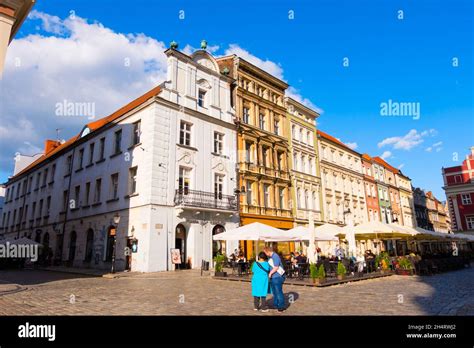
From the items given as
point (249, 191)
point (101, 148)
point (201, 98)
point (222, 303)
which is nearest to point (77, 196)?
point (101, 148)

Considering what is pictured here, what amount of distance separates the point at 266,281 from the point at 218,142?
19.7 meters

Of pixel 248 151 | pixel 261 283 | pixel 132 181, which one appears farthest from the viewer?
pixel 248 151

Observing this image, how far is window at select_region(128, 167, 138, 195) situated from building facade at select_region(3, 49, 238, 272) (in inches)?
2.9

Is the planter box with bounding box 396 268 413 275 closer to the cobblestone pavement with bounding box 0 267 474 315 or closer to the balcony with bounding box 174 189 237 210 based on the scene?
the cobblestone pavement with bounding box 0 267 474 315

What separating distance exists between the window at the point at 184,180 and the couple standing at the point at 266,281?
1533cm

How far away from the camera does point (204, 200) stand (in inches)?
938

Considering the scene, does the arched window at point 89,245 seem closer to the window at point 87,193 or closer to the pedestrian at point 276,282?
the window at point 87,193

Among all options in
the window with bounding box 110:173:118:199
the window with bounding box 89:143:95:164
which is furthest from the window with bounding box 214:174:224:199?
the window with bounding box 89:143:95:164

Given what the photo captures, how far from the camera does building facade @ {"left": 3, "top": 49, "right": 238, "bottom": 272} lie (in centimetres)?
2172

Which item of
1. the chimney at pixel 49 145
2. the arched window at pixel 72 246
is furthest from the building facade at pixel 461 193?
the chimney at pixel 49 145
